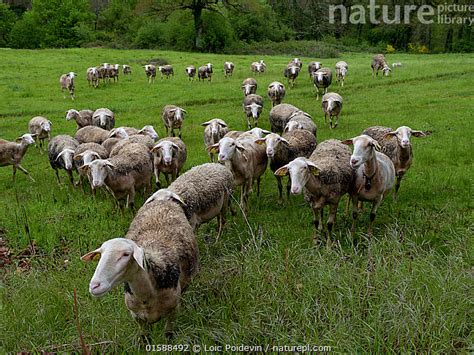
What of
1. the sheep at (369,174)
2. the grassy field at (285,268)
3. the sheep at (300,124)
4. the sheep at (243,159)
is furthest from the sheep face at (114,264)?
the sheep at (300,124)

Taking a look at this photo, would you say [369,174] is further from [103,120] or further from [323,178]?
[103,120]

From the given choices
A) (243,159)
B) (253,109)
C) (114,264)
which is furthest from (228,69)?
(114,264)

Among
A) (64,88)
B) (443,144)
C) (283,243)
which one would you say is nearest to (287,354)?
(283,243)

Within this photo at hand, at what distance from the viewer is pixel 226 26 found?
50969 mm

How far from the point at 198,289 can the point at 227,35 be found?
158 ft

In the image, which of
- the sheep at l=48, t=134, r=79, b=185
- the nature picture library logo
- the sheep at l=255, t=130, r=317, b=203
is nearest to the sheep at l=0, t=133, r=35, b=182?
the sheep at l=48, t=134, r=79, b=185

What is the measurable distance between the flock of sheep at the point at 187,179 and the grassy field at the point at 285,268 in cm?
42

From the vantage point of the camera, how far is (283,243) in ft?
22.0

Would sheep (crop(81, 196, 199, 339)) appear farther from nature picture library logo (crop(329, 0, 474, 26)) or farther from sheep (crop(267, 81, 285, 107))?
nature picture library logo (crop(329, 0, 474, 26))

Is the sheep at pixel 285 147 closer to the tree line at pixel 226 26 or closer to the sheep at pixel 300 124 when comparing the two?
the sheep at pixel 300 124

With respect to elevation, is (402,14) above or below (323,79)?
above

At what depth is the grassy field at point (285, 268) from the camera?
4133mm

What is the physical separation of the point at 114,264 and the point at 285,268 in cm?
201

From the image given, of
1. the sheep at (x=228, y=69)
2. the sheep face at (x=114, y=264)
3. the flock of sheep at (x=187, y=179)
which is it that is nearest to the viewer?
the sheep face at (x=114, y=264)
